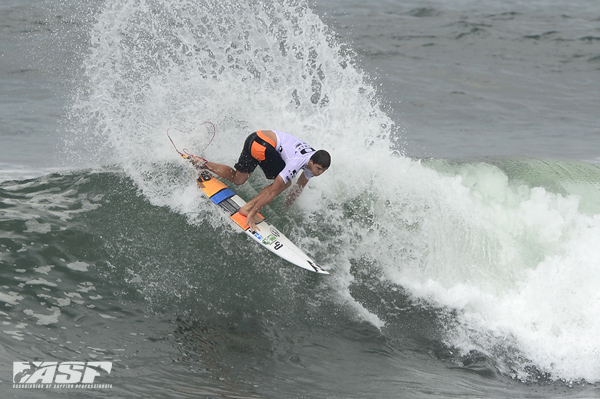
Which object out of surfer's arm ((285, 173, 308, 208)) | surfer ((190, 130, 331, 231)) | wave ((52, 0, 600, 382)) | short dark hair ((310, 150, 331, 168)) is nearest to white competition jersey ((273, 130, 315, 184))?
surfer ((190, 130, 331, 231))

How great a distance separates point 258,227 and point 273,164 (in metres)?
0.96

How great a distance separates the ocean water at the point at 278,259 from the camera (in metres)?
6.36

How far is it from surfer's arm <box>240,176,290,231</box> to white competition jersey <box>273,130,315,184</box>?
10 centimetres

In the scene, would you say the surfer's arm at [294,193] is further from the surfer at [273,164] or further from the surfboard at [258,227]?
the surfboard at [258,227]

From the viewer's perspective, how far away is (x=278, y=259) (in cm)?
791

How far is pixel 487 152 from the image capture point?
46.4 ft

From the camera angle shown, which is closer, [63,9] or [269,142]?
[269,142]

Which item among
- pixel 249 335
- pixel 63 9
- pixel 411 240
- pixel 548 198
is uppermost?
pixel 63 9

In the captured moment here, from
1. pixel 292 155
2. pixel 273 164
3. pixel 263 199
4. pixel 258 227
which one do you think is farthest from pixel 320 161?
pixel 258 227

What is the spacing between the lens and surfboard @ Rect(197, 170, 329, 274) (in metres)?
7.68

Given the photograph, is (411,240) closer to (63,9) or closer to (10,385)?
(10,385)

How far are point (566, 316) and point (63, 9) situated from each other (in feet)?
60.6

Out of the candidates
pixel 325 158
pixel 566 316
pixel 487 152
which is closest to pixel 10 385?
pixel 325 158

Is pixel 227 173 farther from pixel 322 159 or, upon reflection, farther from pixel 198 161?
pixel 322 159
